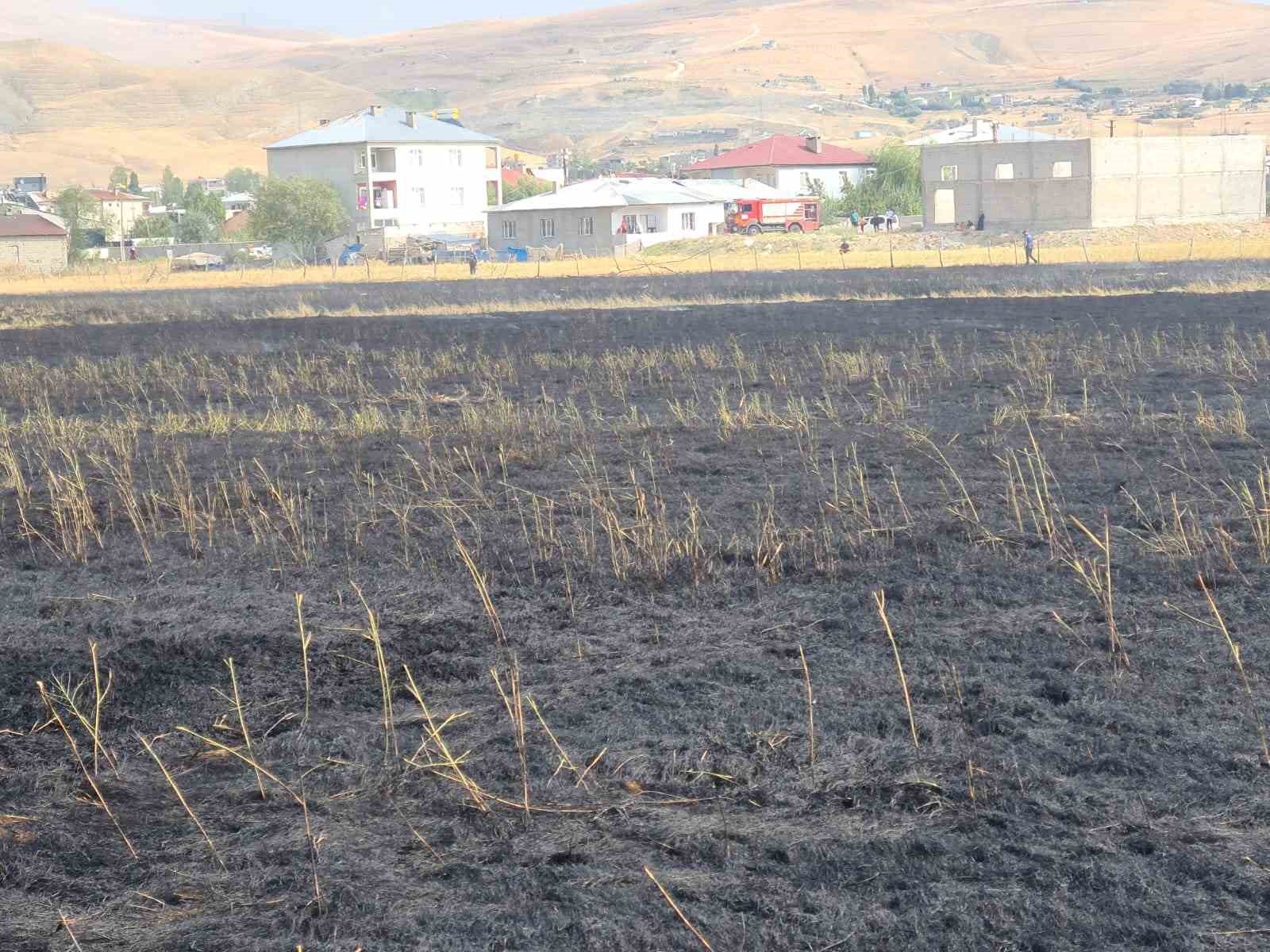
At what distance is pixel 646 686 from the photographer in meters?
6.07

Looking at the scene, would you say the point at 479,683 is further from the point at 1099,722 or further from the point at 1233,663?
the point at 1233,663

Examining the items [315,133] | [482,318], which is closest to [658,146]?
[315,133]

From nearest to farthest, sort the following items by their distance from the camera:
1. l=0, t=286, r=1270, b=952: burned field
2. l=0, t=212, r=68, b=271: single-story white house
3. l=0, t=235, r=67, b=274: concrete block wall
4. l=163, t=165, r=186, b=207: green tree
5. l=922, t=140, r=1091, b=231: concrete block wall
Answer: l=0, t=286, r=1270, b=952: burned field, l=922, t=140, r=1091, b=231: concrete block wall, l=0, t=235, r=67, b=274: concrete block wall, l=0, t=212, r=68, b=271: single-story white house, l=163, t=165, r=186, b=207: green tree

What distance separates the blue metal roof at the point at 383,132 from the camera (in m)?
86.2

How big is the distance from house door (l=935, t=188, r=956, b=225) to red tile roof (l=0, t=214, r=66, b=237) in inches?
1700

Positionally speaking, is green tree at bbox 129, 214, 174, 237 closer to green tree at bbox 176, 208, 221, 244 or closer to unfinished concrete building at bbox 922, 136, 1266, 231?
green tree at bbox 176, 208, 221, 244

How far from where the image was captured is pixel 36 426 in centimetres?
1443

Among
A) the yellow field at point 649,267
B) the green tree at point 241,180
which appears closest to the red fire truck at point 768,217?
the yellow field at point 649,267

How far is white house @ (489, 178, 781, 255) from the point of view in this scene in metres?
73.2

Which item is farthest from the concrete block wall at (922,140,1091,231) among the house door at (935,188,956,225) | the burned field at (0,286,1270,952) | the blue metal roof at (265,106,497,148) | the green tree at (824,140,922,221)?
the burned field at (0,286,1270,952)

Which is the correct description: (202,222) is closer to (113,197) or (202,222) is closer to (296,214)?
(113,197)

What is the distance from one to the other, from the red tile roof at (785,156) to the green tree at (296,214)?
1660 inches

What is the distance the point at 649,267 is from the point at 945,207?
2438 centimetres

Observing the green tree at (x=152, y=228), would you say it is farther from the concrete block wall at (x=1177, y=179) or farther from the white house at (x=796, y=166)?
the concrete block wall at (x=1177, y=179)
